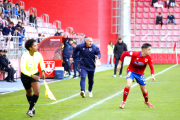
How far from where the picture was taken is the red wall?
98.0 ft

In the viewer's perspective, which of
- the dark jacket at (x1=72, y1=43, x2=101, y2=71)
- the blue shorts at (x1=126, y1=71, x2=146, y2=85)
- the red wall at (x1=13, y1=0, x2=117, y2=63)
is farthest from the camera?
the red wall at (x1=13, y1=0, x2=117, y2=63)

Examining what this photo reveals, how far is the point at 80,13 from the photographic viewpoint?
3012 cm

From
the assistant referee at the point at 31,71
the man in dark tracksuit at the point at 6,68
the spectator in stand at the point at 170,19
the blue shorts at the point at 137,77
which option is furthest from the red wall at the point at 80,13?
the assistant referee at the point at 31,71

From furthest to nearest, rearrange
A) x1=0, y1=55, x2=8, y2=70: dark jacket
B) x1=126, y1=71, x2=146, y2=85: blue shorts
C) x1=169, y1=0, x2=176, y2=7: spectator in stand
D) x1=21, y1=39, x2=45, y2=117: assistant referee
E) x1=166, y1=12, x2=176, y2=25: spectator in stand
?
x1=169, y1=0, x2=176, y2=7: spectator in stand → x1=166, y1=12, x2=176, y2=25: spectator in stand → x1=0, y1=55, x2=8, y2=70: dark jacket → x1=126, y1=71, x2=146, y2=85: blue shorts → x1=21, y1=39, x2=45, y2=117: assistant referee

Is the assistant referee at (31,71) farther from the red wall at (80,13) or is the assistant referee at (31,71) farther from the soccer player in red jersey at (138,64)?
the red wall at (80,13)

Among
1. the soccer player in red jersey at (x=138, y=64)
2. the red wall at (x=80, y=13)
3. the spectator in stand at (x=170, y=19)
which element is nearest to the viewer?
the soccer player in red jersey at (x=138, y=64)

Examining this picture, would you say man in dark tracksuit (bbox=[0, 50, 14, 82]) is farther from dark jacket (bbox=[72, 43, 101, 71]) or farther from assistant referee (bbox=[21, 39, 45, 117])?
assistant referee (bbox=[21, 39, 45, 117])

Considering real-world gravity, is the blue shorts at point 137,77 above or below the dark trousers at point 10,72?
above

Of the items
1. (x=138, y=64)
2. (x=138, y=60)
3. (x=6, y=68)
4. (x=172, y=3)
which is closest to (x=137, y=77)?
(x=138, y=64)

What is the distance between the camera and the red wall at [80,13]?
29.9 meters

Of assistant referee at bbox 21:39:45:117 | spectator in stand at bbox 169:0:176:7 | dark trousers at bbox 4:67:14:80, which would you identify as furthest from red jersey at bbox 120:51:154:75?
spectator in stand at bbox 169:0:176:7

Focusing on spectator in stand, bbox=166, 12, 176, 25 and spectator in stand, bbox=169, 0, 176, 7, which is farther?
spectator in stand, bbox=169, 0, 176, 7

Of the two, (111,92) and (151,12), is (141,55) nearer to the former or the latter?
(111,92)

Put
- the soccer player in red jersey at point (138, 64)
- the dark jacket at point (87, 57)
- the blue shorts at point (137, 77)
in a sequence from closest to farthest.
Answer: the soccer player in red jersey at point (138, 64) → the blue shorts at point (137, 77) → the dark jacket at point (87, 57)
